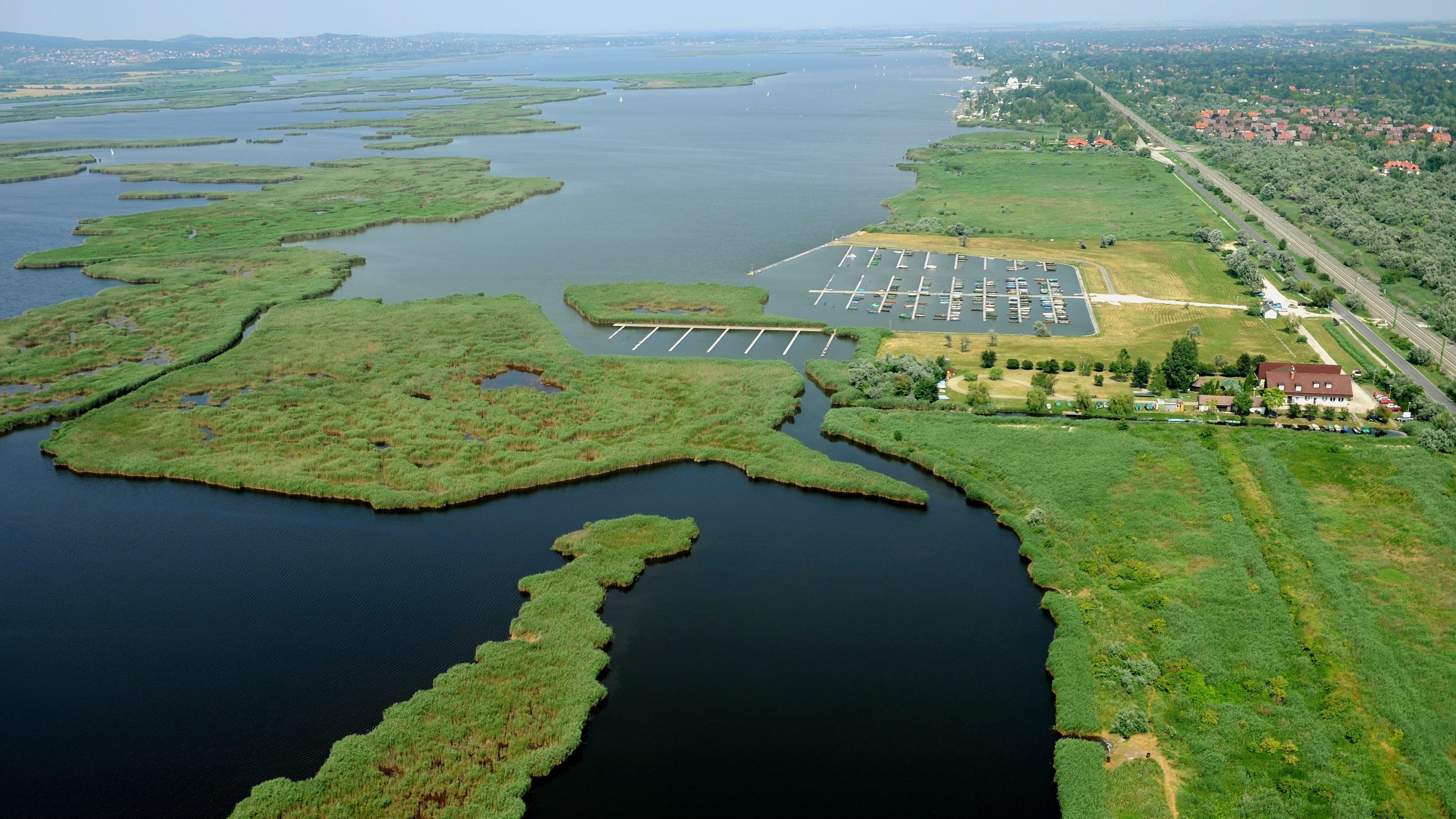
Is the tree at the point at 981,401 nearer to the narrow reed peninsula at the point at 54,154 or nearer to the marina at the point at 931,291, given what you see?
the marina at the point at 931,291

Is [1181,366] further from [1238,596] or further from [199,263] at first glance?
[199,263]

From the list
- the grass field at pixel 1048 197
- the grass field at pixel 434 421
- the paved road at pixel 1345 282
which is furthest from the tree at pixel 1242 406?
the grass field at pixel 1048 197

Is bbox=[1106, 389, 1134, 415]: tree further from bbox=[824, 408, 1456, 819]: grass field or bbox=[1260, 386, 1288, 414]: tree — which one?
bbox=[1260, 386, 1288, 414]: tree

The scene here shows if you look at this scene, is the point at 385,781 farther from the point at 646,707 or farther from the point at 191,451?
the point at 191,451

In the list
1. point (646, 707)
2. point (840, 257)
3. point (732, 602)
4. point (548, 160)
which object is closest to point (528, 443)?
point (732, 602)

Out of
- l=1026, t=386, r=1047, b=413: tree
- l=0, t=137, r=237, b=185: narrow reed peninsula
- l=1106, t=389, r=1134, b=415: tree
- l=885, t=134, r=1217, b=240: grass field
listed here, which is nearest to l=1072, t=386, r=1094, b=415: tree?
l=1106, t=389, r=1134, b=415: tree
